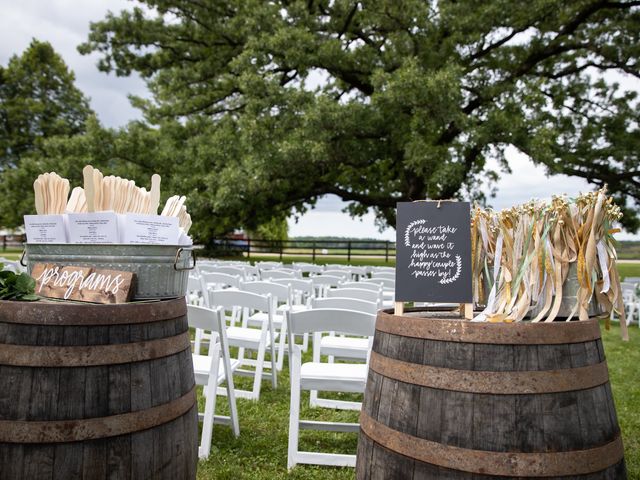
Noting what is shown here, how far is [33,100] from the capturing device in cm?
3225

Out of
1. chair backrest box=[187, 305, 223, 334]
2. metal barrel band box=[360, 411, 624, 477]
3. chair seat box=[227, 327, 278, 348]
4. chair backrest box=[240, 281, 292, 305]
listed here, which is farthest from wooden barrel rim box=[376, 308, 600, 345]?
chair backrest box=[240, 281, 292, 305]

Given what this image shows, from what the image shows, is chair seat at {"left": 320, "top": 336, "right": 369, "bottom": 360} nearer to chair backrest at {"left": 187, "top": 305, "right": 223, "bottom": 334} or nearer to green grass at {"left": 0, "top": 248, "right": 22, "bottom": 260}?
chair backrest at {"left": 187, "top": 305, "right": 223, "bottom": 334}

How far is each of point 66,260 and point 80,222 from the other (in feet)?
0.59

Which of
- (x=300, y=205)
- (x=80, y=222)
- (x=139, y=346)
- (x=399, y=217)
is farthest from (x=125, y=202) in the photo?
(x=300, y=205)

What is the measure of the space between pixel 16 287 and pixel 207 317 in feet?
5.30

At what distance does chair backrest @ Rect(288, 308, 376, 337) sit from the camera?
3375 mm

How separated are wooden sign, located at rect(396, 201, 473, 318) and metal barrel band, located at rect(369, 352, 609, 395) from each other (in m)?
0.31

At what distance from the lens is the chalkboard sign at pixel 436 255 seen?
2.01 meters

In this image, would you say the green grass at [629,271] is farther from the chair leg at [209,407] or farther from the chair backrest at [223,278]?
the chair leg at [209,407]

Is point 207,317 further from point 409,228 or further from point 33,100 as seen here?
point 33,100

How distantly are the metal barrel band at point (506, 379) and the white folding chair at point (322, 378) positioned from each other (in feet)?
5.00

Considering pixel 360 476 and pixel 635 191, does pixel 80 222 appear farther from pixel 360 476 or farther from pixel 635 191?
pixel 635 191

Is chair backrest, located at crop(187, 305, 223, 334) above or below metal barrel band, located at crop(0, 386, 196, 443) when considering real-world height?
above

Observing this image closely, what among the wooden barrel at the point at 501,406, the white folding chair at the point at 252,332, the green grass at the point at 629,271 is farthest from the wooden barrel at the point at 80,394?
the green grass at the point at 629,271
